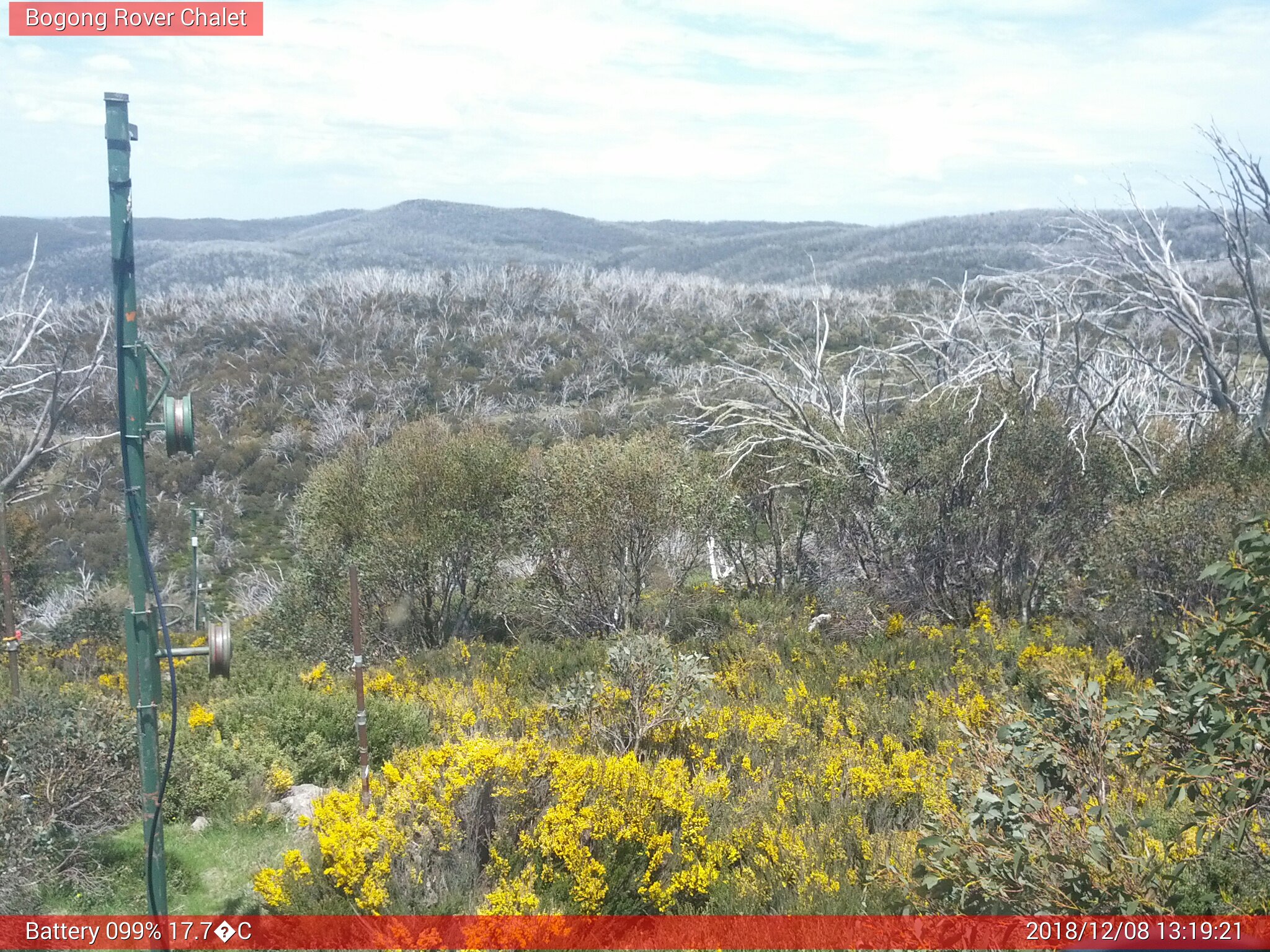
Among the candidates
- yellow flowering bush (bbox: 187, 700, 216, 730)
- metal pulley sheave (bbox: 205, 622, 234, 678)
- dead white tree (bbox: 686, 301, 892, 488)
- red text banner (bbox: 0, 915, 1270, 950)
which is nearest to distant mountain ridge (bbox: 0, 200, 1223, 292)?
dead white tree (bbox: 686, 301, 892, 488)

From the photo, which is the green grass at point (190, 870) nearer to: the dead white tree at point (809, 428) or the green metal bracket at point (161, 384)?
the green metal bracket at point (161, 384)

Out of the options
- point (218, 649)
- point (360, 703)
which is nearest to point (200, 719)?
point (360, 703)

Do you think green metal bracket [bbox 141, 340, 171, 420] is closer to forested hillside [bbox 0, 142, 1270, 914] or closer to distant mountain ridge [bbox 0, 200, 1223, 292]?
forested hillside [bbox 0, 142, 1270, 914]

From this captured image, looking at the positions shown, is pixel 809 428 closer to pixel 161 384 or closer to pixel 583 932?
pixel 583 932

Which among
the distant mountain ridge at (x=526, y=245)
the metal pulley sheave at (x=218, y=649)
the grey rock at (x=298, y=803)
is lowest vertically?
the grey rock at (x=298, y=803)

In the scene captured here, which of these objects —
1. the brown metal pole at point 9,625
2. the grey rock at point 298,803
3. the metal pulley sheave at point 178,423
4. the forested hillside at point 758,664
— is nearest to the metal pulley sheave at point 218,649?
the metal pulley sheave at point 178,423

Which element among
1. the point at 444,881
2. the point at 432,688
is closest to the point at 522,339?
the point at 432,688
